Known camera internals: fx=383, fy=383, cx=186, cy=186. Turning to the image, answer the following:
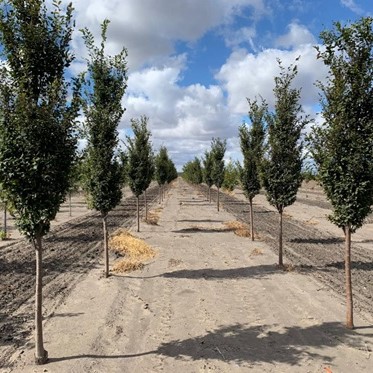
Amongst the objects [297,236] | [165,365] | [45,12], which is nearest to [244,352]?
[165,365]

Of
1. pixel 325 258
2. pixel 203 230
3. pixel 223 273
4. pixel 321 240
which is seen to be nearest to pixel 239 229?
pixel 203 230

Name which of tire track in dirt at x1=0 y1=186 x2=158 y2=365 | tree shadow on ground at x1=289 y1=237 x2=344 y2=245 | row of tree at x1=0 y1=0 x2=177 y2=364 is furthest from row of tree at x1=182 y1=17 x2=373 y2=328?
tree shadow on ground at x1=289 y1=237 x2=344 y2=245

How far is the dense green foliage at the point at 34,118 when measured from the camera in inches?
312

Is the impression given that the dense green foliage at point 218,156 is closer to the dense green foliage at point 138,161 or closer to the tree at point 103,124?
the dense green foliage at point 138,161

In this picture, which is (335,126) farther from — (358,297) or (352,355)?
(358,297)

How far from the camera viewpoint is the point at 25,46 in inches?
324

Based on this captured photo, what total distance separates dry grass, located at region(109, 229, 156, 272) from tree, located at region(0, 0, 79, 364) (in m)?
8.03

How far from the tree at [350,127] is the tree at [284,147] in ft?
20.1

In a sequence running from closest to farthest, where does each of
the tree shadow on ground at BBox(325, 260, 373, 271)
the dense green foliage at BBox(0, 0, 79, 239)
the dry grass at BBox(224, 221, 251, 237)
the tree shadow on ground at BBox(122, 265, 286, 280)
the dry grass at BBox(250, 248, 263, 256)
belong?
the dense green foliage at BBox(0, 0, 79, 239), the tree shadow on ground at BBox(122, 265, 286, 280), the tree shadow on ground at BBox(325, 260, 373, 271), the dry grass at BBox(250, 248, 263, 256), the dry grass at BBox(224, 221, 251, 237)

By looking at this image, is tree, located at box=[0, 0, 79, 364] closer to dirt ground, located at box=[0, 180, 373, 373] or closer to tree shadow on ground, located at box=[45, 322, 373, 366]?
dirt ground, located at box=[0, 180, 373, 373]

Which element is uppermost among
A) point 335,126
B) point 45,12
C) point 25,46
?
point 45,12

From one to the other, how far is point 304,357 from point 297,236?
1751 cm

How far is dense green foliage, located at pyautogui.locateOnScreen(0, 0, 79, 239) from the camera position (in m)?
7.92

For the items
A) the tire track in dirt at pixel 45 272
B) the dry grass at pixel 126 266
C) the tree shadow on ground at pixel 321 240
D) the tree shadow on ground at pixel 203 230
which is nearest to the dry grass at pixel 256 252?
the tree shadow on ground at pixel 321 240
